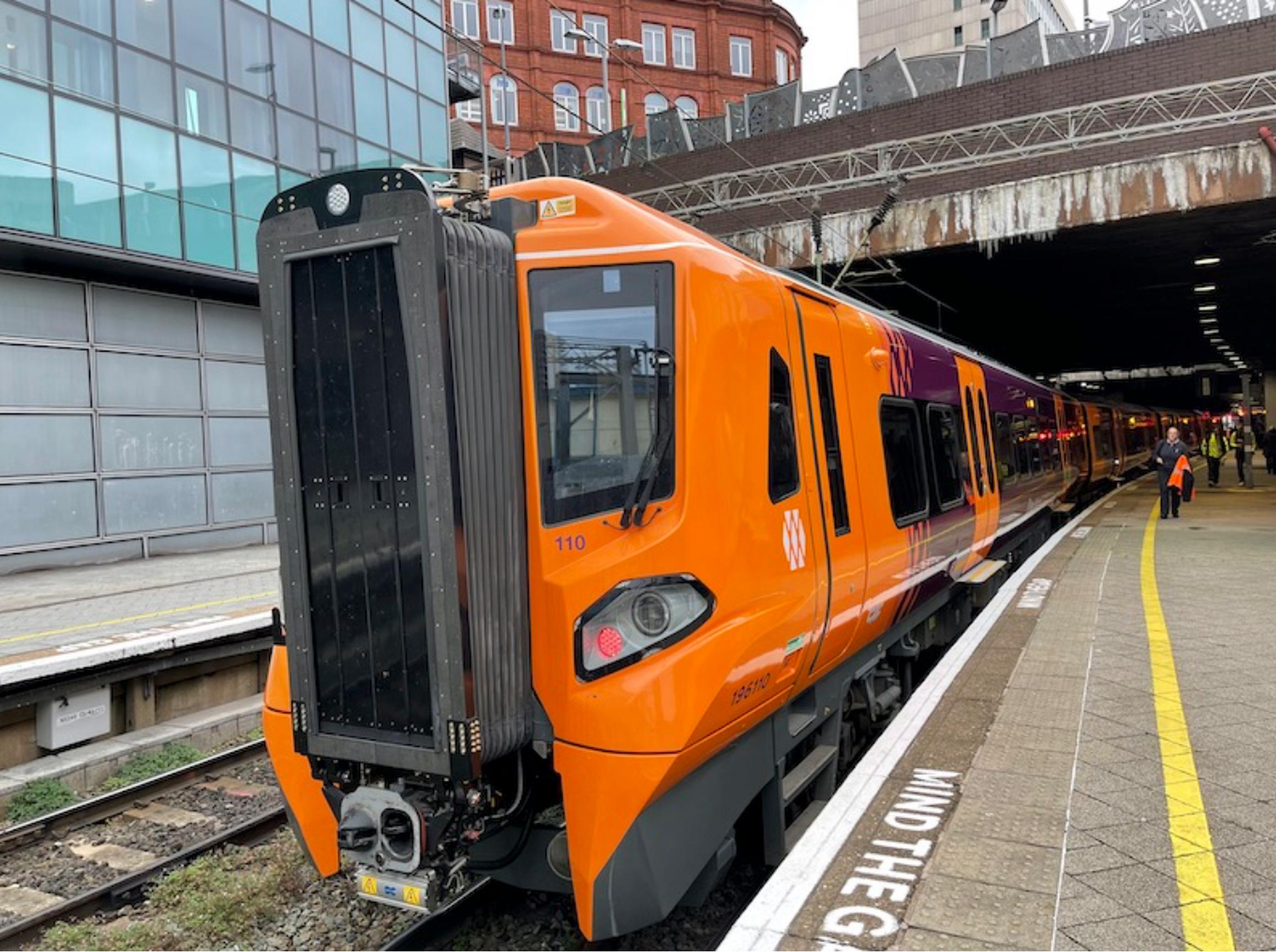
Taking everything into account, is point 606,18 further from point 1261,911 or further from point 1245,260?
point 1261,911

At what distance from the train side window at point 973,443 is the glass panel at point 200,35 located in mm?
14472

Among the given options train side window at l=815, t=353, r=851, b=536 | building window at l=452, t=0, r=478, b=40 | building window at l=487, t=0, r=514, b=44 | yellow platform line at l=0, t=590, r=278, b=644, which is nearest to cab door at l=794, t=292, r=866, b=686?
train side window at l=815, t=353, r=851, b=536

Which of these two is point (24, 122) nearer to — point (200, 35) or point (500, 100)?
point (200, 35)

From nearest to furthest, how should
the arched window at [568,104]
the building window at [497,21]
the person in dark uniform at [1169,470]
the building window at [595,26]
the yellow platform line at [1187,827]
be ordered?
the yellow platform line at [1187,827]
the person in dark uniform at [1169,470]
the building window at [497,21]
the building window at [595,26]
the arched window at [568,104]

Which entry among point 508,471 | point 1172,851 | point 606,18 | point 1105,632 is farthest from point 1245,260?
point 606,18

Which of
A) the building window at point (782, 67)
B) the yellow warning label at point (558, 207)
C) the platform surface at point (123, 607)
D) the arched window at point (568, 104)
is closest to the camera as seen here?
the yellow warning label at point (558, 207)

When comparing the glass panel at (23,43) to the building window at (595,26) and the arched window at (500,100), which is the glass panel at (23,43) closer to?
the arched window at (500,100)

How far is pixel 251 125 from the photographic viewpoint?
16922 mm

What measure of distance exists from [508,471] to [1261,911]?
9.33ft

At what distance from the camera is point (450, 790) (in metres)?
3.21

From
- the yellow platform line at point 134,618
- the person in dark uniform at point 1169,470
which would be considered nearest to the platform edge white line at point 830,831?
the yellow platform line at point 134,618

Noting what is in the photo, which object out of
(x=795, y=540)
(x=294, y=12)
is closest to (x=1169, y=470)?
(x=795, y=540)

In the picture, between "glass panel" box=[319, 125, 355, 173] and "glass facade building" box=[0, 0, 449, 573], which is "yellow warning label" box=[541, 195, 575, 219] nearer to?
"glass facade building" box=[0, 0, 449, 573]

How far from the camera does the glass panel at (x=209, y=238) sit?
15719mm
